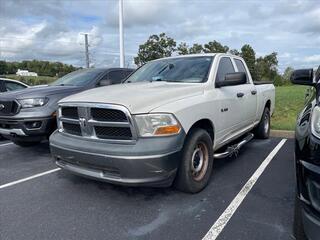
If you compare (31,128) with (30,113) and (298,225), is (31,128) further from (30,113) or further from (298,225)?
(298,225)

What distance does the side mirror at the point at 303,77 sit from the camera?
12.6 ft

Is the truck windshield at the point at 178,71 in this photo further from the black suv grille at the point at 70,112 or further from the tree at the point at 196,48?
the tree at the point at 196,48

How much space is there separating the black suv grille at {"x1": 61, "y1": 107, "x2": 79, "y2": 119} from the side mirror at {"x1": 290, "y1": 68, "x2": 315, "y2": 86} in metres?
2.65

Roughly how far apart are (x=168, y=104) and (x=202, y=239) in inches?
57.1

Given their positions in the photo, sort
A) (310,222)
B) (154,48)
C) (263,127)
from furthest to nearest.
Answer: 1. (154,48)
2. (263,127)
3. (310,222)

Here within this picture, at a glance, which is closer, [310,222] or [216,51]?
[310,222]

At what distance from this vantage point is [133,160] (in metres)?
3.38

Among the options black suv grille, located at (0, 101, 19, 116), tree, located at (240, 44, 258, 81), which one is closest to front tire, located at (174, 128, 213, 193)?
black suv grille, located at (0, 101, 19, 116)

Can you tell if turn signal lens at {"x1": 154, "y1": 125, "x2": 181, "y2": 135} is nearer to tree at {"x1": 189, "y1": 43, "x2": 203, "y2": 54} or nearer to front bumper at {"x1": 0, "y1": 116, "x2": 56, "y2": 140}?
front bumper at {"x1": 0, "y1": 116, "x2": 56, "y2": 140}

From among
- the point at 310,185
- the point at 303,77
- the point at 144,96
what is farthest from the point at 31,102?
the point at 310,185

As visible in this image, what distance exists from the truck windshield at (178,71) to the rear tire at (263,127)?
2650 mm

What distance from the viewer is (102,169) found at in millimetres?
3621

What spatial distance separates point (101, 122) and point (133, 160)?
0.62 metres

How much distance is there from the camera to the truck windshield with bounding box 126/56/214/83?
4.77 m
